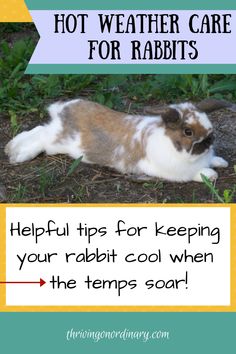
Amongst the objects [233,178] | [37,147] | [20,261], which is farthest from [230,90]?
[20,261]

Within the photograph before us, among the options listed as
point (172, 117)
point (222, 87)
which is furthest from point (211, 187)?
point (222, 87)

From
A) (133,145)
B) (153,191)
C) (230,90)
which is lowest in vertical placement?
(153,191)

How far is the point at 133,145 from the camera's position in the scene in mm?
5988

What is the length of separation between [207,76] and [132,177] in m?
1.76

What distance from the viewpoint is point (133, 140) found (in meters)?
5.99

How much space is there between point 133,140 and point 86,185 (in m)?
0.51

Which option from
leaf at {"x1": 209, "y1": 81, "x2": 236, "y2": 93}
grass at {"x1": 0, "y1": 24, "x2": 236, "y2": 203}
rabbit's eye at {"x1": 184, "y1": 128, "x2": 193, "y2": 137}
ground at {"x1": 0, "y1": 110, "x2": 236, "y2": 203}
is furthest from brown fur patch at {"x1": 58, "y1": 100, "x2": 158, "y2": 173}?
leaf at {"x1": 209, "y1": 81, "x2": 236, "y2": 93}

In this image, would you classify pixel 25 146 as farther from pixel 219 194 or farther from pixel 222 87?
pixel 222 87

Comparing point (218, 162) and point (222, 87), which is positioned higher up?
point (222, 87)

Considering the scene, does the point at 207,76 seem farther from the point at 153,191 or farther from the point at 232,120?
the point at 153,191

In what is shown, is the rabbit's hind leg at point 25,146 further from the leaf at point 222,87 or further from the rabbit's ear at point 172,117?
the leaf at point 222,87

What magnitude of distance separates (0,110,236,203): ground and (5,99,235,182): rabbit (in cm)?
7

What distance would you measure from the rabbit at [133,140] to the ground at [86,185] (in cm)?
7

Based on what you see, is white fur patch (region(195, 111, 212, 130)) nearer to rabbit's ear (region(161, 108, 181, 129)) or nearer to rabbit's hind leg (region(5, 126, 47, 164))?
rabbit's ear (region(161, 108, 181, 129))
